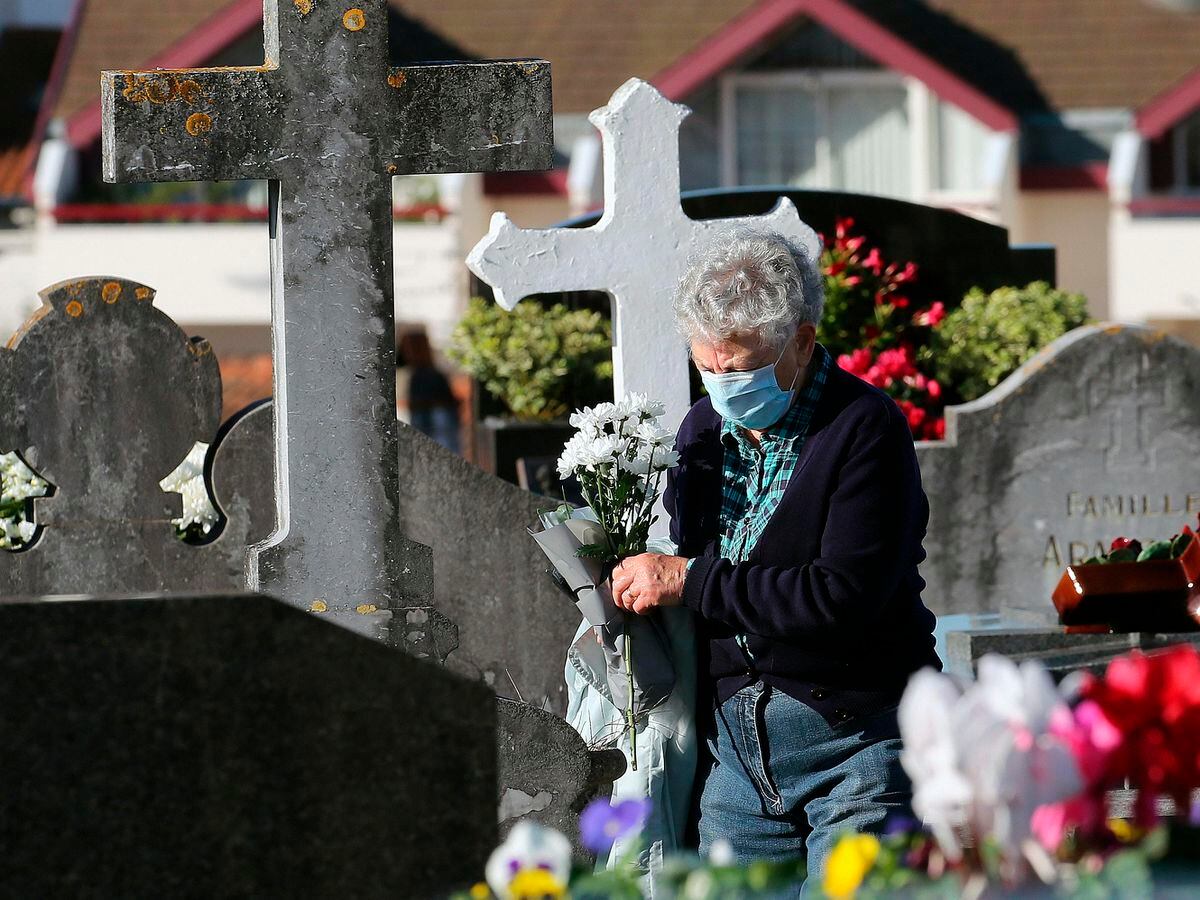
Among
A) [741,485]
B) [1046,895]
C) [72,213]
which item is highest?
[72,213]

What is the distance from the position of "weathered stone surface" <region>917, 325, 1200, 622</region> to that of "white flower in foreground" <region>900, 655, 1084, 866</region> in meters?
5.17

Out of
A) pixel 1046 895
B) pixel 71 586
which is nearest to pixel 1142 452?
pixel 71 586

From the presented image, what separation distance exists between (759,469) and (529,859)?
1437 millimetres

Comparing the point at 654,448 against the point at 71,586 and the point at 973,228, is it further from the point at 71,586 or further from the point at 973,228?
the point at 973,228

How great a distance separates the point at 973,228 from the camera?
885cm

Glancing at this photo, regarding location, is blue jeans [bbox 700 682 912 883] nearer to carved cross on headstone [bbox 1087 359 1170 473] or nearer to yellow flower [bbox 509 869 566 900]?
yellow flower [bbox 509 869 566 900]

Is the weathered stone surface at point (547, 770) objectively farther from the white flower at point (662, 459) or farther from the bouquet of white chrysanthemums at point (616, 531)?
the white flower at point (662, 459)

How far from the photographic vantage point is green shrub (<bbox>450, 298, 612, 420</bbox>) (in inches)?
355

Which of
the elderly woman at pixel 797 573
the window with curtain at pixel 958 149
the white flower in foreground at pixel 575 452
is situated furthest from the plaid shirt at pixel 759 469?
the window with curtain at pixel 958 149

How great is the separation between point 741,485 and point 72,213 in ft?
64.1

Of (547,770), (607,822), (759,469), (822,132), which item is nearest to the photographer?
(607,822)

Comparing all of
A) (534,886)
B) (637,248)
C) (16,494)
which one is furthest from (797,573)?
(16,494)

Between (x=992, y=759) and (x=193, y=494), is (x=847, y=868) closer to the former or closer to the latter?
(x=992, y=759)

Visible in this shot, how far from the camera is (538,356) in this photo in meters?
9.01
